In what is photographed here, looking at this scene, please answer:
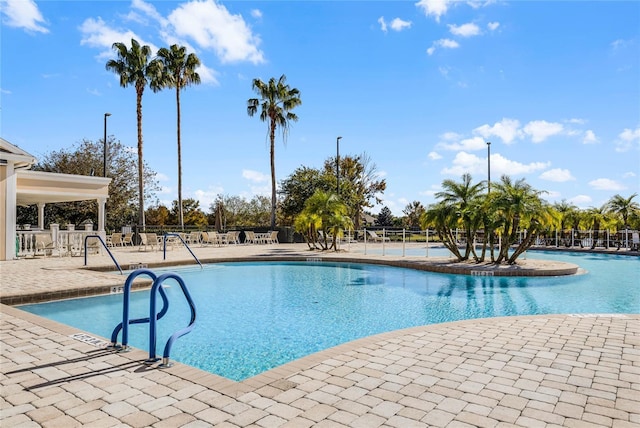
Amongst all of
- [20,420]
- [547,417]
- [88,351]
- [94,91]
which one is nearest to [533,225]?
[547,417]

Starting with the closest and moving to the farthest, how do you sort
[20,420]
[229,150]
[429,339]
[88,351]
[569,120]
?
[20,420] < [88,351] < [429,339] < [569,120] < [229,150]

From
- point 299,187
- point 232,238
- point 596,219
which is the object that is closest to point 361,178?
point 299,187

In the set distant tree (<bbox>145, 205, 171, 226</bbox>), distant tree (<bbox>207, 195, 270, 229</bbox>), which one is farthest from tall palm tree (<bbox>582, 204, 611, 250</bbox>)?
distant tree (<bbox>145, 205, 171, 226</bbox>)

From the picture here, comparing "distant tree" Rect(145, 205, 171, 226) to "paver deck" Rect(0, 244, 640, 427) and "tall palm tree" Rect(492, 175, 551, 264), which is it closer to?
"tall palm tree" Rect(492, 175, 551, 264)

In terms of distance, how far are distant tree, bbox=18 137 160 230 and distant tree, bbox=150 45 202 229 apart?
730 centimetres

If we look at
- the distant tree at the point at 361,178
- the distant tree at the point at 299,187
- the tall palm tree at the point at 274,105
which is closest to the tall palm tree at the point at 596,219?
the distant tree at the point at 299,187

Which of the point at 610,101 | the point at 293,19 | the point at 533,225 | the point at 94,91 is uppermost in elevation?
the point at 94,91

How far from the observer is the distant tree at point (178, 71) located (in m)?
27.8

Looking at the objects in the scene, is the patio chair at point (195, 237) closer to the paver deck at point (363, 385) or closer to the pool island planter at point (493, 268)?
the pool island planter at point (493, 268)

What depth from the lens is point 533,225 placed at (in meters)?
13.5

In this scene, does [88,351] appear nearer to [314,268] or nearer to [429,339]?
[429,339]

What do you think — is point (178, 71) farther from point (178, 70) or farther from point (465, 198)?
point (465, 198)

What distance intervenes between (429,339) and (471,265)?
31.3 feet

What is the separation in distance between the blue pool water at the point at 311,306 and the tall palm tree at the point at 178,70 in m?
16.2
